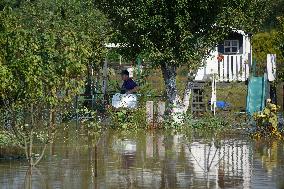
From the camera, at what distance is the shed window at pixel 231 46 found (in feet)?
130

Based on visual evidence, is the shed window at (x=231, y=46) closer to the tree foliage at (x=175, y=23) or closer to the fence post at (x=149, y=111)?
the tree foliage at (x=175, y=23)

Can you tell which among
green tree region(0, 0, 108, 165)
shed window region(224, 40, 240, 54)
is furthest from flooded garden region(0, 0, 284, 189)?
shed window region(224, 40, 240, 54)

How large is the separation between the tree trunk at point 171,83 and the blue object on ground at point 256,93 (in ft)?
11.3

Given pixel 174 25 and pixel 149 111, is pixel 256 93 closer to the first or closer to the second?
pixel 174 25

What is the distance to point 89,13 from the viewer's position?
2909 cm

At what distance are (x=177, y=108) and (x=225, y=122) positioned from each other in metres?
1.48

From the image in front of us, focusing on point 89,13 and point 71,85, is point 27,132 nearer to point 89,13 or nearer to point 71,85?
point 71,85

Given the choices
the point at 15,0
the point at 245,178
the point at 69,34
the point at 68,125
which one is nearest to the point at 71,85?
the point at 69,34

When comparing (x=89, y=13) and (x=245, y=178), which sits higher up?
(x=89, y=13)

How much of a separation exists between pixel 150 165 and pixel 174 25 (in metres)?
8.45

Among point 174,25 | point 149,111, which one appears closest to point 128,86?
point 174,25

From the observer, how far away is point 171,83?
75.8 ft

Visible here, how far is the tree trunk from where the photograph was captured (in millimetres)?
22906

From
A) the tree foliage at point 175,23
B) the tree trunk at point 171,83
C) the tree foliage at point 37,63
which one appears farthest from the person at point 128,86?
the tree foliage at point 37,63
